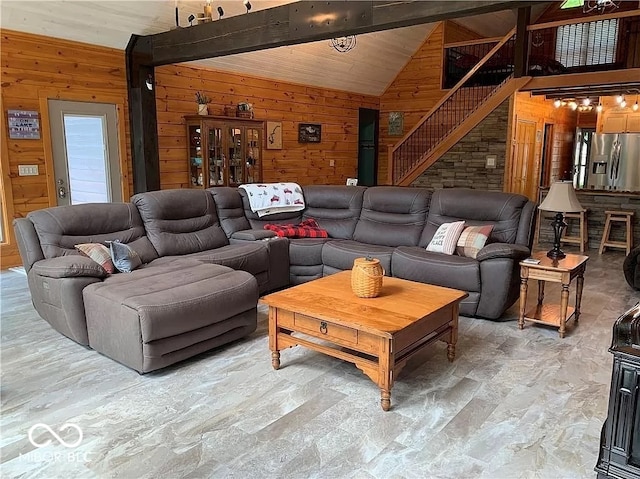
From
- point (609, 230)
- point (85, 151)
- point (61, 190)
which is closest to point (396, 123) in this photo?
point (609, 230)

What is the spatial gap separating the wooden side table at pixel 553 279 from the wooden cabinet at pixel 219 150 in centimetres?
430

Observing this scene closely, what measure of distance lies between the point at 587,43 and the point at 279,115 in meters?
5.00

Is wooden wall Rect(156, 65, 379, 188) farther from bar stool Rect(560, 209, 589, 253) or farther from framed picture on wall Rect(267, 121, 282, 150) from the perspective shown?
bar stool Rect(560, 209, 589, 253)

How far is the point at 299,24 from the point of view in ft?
14.6

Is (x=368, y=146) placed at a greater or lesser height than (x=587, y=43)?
lesser

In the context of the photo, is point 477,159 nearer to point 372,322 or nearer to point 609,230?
point 609,230

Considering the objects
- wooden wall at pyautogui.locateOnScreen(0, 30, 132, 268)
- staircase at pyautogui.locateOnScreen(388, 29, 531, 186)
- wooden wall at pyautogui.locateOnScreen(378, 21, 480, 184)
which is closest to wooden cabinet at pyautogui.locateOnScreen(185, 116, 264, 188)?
wooden wall at pyautogui.locateOnScreen(0, 30, 132, 268)

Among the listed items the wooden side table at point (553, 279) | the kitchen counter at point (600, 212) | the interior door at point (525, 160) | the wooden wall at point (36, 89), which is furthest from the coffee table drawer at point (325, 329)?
the interior door at point (525, 160)

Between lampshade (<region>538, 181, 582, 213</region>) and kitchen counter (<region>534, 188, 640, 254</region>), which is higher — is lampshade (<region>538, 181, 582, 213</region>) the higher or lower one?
the higher one

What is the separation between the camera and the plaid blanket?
16.8 ft

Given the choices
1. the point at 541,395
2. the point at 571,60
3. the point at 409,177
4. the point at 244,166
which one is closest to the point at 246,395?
the point at 541,395

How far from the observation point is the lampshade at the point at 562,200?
3.75 m

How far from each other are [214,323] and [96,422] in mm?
950

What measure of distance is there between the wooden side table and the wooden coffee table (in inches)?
35.3
